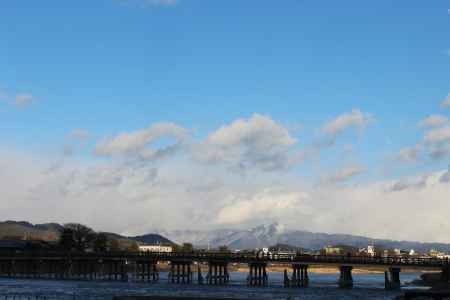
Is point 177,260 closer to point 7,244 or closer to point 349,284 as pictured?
point 349,284

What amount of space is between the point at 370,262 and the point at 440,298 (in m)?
48.6

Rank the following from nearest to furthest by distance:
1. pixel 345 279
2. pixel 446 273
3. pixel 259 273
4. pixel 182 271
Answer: pixel 446 273 < pixel 345 279 < pixel 259 273 < pixel 182 271

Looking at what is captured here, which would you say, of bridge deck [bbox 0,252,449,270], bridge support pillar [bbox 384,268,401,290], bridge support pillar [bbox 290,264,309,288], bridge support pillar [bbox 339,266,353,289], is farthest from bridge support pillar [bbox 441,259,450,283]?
bridge support pillar [bbox 290,264,309,288]

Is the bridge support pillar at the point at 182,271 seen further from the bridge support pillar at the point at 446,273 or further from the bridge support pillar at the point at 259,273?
the bridge support pillar at the point at 446,273

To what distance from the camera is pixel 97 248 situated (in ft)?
632

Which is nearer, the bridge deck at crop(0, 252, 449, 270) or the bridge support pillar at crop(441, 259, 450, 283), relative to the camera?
the bridge support pillar at crop(441, 259, 450, 283)

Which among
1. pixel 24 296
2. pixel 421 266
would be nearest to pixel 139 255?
pixel 421 266

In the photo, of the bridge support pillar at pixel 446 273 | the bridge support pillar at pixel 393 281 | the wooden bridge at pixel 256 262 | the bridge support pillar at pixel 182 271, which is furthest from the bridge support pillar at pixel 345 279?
the bridge support pillar at pixel 182 271

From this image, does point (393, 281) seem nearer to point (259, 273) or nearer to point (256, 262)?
point (259, 273)

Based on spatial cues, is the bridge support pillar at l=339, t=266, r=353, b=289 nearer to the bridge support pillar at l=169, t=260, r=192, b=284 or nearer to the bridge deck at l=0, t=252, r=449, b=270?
the bridge deck at l=0, t=252, r=449, b=270

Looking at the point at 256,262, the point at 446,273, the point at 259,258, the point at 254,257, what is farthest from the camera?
the point at 254,257

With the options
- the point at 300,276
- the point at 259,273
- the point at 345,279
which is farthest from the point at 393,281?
the point at 259,273

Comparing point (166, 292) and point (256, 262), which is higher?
point (256, 262)

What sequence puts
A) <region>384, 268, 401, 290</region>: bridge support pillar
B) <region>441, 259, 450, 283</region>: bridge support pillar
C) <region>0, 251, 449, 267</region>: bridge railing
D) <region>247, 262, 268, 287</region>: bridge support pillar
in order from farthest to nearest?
1. <region>247, 262, 268, 287</region>: bridge support pillar
2. <region>0, 251, 449, 267</region>: bridge railing
3. <region>384, 268, 401, 290</region>: bridge support pillar
4. <region>441, 259, 450, 283</region>: bridge support pillar
